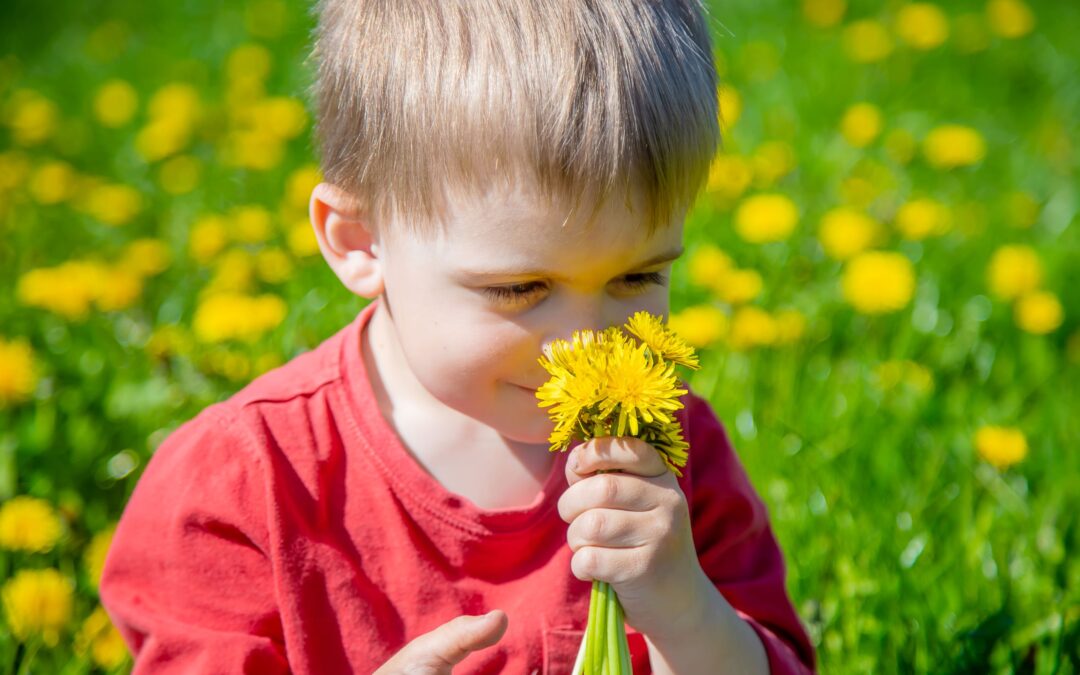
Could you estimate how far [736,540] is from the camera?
5.23 feet

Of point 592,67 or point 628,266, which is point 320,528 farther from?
point 592,67

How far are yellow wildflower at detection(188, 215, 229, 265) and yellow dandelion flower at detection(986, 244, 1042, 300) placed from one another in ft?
5.30

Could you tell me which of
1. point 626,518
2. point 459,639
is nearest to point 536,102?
point 626,518

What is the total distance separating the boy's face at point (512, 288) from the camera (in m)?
1.25

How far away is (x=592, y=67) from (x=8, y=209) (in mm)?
2163

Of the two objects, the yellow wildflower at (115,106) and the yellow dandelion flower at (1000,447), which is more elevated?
the yellow wildflower at (115,106)

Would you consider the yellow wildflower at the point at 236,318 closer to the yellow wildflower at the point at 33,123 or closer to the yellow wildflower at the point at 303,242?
the yellow wildflower at the point at 303,242

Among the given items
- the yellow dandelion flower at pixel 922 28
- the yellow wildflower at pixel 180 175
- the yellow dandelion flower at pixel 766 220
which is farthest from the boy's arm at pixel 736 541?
the yellow dandelion flower at pixel 922 28

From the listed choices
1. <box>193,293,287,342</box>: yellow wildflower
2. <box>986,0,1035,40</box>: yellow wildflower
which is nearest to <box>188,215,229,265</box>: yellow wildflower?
<box>193,293,287,342</box>: yellow wildflower

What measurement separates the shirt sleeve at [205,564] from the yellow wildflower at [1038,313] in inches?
65.5

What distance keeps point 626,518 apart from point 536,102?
423 millimetres

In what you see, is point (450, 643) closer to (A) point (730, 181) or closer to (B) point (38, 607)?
(B) point (38, 607)

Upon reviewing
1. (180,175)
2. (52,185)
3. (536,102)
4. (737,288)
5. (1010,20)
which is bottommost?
(1010,20)

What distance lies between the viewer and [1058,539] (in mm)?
1922
